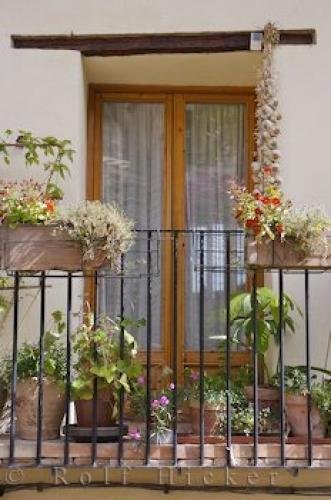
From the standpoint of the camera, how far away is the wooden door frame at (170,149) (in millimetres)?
5980

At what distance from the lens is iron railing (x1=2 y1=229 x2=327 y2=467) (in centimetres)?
462

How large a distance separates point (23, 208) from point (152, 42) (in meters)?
1.90

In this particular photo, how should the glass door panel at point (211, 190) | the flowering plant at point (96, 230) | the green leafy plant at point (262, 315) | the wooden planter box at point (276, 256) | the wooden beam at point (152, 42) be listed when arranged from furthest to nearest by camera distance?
the glass door panel at point (211, 190)
the wooden beam at point (152, 42)
the green leafy plant at point (262, 315)
the wooden planter box at point (276, 256)
the flowering plant at point (96, 230)

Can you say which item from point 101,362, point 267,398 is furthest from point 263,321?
point 101,362

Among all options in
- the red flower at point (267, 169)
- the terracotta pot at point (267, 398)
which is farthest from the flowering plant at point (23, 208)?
the terracotta pot at point (267, 398)

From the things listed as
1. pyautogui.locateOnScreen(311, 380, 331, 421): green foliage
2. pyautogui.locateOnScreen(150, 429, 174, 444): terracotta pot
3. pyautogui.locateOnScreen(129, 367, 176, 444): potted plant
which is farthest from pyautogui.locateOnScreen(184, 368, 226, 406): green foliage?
pyautogui.locateOnScreen(311, 380, 331, 421): green foliage

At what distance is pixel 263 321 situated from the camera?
17.1 feet

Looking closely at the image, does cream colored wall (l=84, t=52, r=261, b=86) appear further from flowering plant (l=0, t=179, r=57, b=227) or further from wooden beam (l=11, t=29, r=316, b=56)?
flowering plant (l=0, t=179, r=57, b=227)

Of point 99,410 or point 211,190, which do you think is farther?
point 211,190

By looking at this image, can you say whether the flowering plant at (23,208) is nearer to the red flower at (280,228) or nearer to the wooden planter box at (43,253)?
the wooden planter box at (43,253)

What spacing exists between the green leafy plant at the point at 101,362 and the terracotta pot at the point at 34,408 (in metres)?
0.15

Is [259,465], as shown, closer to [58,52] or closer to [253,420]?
[253,420]

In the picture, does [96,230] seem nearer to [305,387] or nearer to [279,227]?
[279,227]

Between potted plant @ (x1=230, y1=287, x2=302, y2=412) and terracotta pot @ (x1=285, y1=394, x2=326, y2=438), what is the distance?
151 millimetres
